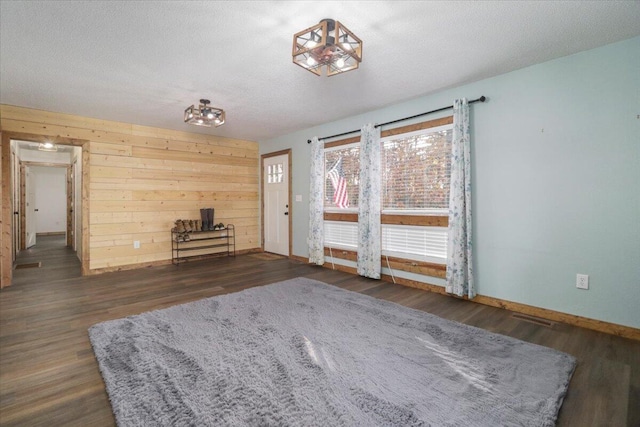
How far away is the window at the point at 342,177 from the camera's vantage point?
15.9 ft

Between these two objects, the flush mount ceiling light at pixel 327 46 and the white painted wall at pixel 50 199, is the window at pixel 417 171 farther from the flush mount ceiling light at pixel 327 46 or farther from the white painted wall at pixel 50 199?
the white painted wall at pixel 50 199

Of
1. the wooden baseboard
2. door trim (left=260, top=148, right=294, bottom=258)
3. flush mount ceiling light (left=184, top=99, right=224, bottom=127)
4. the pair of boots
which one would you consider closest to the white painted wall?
the pair of boots

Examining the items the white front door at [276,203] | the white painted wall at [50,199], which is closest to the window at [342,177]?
the white front door at [276,203]

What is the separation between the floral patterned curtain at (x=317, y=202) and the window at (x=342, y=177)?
0.35ft

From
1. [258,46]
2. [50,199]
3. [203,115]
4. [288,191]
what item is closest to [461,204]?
[258,46]

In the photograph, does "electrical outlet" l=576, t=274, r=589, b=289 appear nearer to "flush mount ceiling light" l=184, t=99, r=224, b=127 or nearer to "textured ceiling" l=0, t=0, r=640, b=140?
"textured ceiling" l=0, t=0, r=640, b=140

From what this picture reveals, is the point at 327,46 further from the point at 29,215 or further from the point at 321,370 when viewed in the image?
the point at 29,215

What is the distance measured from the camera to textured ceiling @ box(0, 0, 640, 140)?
2109 millimetres

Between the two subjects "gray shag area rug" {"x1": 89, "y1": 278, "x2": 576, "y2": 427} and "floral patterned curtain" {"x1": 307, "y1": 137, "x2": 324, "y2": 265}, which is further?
"floral patterned curtain" {"x1": 307, "y1": 137, "x2": 324, "y2": 265}

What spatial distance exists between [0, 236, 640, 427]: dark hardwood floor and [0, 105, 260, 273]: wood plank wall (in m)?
0.52

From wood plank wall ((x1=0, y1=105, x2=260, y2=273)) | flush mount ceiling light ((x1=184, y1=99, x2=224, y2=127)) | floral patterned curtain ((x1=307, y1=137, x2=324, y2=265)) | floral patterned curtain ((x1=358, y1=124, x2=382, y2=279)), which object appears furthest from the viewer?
floral patterned curtain ((x1=307, y1=137, x2=324, y2=265))

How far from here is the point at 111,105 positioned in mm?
4113

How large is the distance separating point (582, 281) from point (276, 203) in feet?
16.7

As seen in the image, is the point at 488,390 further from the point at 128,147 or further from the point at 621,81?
the point at 128,147
